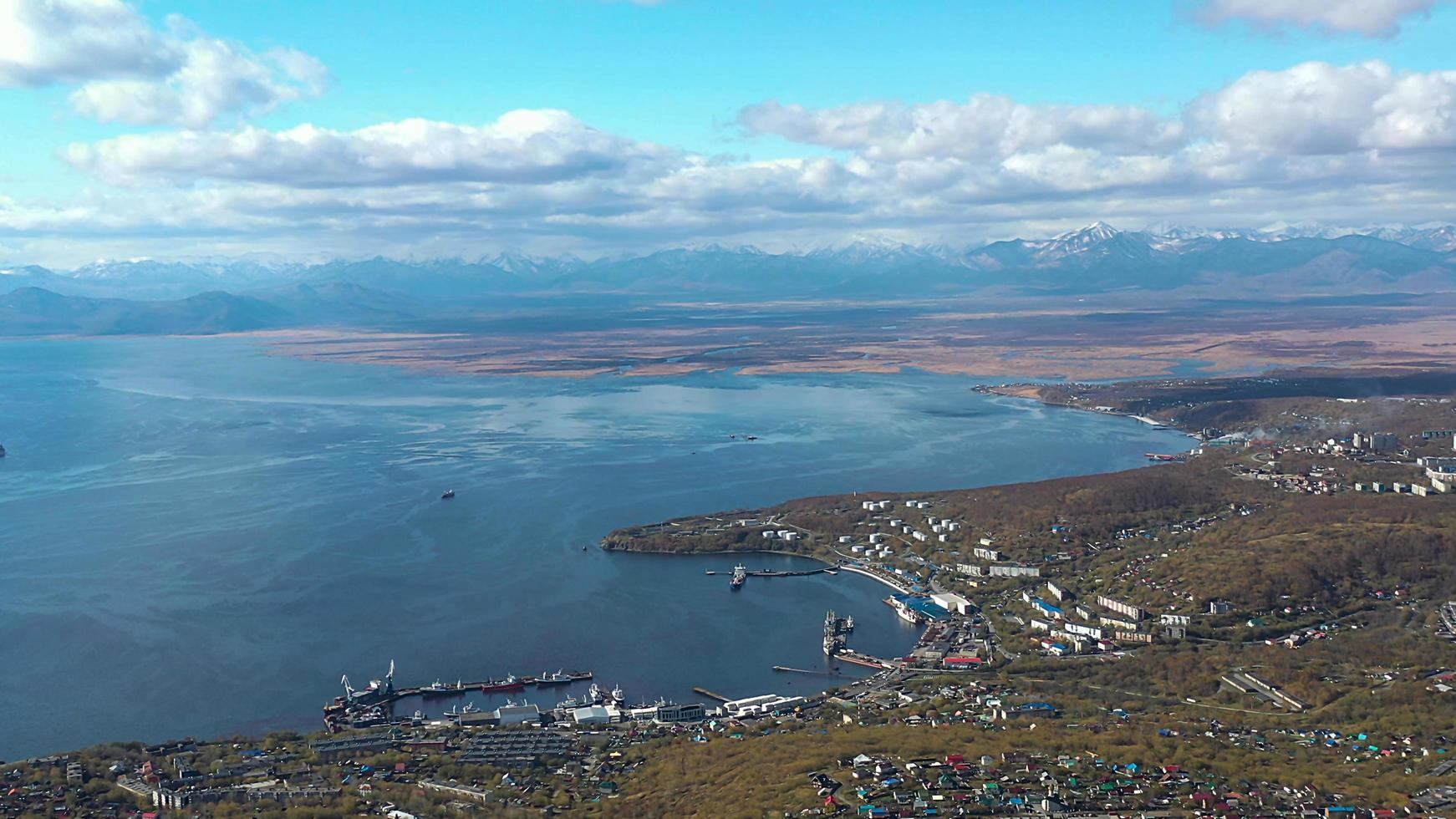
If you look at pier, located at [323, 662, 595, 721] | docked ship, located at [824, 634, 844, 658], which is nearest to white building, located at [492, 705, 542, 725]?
pier, located at [323, 662, 595, 721]

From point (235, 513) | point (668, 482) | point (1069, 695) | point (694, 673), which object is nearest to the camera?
point (1069, 695)

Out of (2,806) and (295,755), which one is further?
(295,755)

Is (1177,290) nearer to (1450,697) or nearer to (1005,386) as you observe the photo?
(1005,386)

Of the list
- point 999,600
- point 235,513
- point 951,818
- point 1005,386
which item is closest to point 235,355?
point 1005,386

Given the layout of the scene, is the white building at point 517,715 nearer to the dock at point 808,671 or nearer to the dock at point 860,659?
the dock at point 808,671

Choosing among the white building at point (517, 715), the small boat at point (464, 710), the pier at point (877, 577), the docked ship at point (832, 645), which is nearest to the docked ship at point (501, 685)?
the small boat at point (464, 710)

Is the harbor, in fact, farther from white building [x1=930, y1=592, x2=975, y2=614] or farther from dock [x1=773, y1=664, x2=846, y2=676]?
white building [x1=930, y1=592, x2=975, y2=614]

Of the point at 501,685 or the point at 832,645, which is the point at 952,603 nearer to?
the point at 832,645
